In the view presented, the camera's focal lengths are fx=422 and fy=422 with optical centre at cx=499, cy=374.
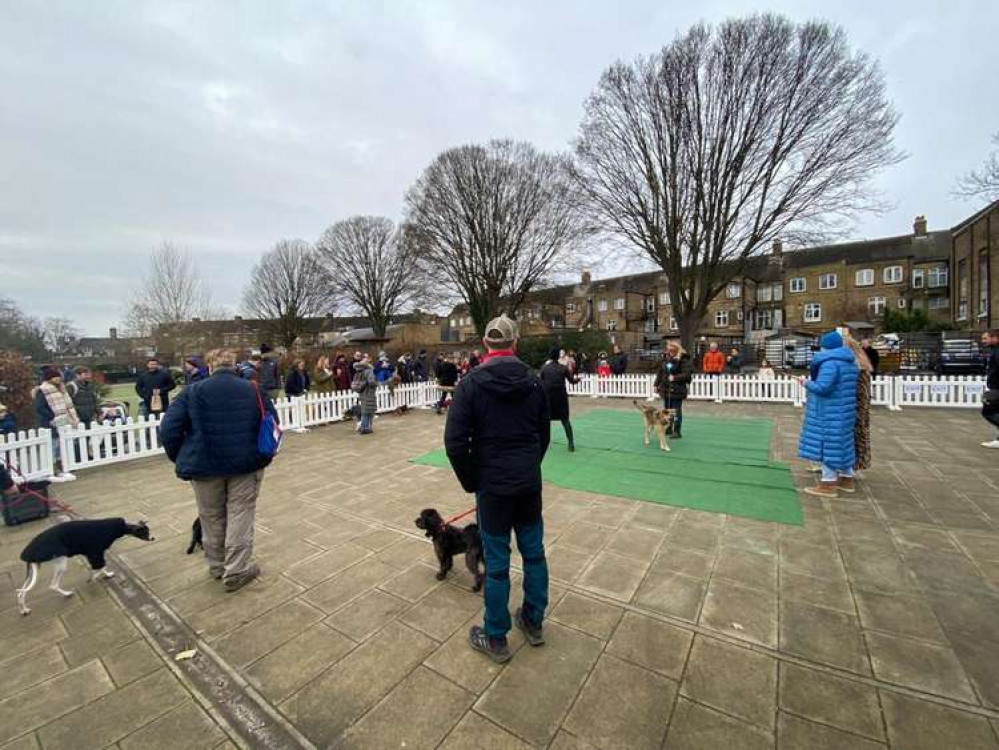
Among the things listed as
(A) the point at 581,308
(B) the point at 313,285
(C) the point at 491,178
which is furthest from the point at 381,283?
(A) the point at 581,308

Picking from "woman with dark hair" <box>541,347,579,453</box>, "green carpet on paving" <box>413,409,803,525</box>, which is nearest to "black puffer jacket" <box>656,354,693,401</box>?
"green carpet on paving" <box>413,409,803,525</box>

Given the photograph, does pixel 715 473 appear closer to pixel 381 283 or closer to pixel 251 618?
pixel 251 618

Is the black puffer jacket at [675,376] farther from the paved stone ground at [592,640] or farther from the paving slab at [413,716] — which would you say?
the paving slab at [413,716]

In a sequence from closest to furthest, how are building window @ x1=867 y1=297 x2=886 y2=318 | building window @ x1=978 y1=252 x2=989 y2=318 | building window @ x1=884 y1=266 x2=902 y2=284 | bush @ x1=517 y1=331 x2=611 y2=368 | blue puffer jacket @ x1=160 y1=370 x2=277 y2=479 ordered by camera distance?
blue puffer jacket @ x1=160 y1=370 x2=277 y2=479 < building window @ x1=978 y1=252 x2=989 y2=318 < bush @ x1=517 y1=331 x2=611 y2=368 < building window @ x1=884 y1=266 x2=902 y2=284 < building window @ x1=867 y1=297 x2=886 y2=318

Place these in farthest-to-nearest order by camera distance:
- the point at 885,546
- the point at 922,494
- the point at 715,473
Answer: the point at 715,473
the point at 922,494
the point at 885,546

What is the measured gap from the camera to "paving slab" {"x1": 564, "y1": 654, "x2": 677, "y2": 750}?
186 centimetres

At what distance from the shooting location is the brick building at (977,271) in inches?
845

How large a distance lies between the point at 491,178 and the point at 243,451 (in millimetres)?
21437

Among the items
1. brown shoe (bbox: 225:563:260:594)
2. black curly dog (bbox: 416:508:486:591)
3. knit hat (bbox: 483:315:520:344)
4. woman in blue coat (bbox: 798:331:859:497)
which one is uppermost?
knit hat (bbox: 483:315:520:344)

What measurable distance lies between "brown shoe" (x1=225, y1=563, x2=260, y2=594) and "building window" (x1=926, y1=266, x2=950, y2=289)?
48.7 metres

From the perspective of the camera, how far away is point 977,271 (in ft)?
77.0

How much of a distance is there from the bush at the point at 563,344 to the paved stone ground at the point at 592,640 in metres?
21.4

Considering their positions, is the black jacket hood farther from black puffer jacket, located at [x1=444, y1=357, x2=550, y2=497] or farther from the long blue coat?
the long blue coat

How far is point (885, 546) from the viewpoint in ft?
11.8
